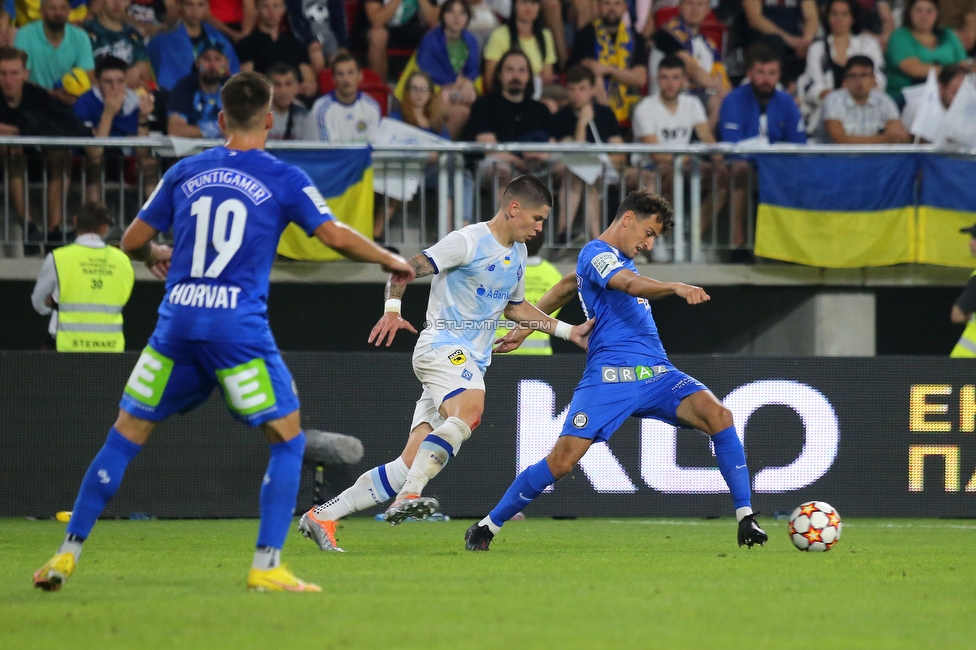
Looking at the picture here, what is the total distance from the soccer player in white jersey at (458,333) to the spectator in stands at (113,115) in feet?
19.6

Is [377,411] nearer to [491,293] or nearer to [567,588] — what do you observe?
[491,293]

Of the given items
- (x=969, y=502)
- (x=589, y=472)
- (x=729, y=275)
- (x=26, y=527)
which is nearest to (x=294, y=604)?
(x=26, y=527)

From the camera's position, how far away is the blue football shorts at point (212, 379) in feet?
18.7

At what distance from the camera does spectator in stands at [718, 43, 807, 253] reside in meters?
14.1

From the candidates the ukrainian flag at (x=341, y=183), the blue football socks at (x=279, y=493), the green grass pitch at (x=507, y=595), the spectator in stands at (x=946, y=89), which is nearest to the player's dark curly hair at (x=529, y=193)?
the green grass pitch at (x=507, y=595)

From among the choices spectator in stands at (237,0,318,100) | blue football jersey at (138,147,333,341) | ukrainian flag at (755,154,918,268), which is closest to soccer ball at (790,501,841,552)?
blue football jersey at (138,147,333,341)

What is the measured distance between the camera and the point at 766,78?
14.1 meters

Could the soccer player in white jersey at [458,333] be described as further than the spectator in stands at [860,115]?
No

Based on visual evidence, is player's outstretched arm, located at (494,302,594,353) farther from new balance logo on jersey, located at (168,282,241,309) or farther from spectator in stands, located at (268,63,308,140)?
spectator in stands, located at (268,63,308,140)

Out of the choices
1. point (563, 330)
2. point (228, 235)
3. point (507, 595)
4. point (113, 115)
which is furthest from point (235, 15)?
point (507, 595)

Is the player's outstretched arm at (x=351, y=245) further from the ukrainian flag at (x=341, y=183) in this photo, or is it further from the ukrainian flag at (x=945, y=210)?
the ukrainian flag at (x=945, y=210)

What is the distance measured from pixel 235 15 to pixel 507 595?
1082 cm

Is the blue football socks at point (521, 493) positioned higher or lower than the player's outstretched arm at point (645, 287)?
lower

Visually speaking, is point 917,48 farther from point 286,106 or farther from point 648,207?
point 648,207
